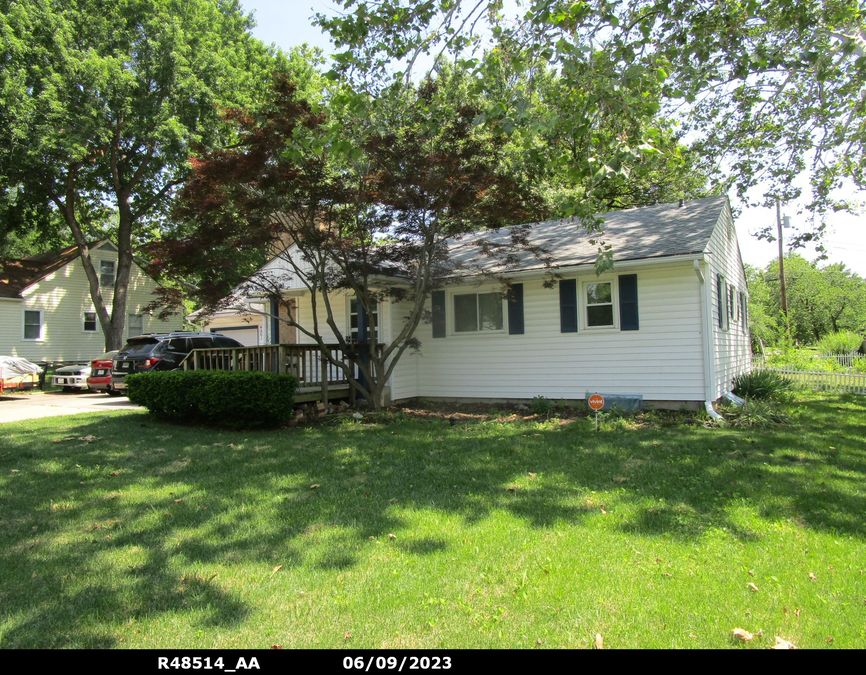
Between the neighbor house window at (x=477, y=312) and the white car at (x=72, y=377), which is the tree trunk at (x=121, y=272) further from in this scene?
the neighbor house window at (x=477, y=312)

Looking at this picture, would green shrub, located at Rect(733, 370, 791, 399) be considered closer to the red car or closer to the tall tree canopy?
the tall tree canopy

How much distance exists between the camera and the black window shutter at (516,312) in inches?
468

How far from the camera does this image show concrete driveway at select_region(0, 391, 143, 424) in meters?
11.7

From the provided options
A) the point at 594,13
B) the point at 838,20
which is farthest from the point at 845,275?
the point at 594,13

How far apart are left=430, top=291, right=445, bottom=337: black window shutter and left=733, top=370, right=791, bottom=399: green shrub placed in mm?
7086

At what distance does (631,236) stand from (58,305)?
2461 cm

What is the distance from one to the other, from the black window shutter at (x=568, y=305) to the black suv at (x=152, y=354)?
8385 millimetres

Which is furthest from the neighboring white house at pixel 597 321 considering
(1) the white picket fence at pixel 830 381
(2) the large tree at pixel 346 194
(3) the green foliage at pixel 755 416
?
(1) the white picket fence at pixel 830 381

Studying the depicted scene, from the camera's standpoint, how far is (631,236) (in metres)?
11.6

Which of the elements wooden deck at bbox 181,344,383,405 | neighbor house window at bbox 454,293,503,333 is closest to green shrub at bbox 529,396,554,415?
neighbor house window at bbox 454,293,503,333

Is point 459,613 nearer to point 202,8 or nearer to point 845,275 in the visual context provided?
point 202,8

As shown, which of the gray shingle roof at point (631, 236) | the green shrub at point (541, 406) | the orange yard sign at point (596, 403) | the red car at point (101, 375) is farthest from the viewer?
the red car at point (101, 375)

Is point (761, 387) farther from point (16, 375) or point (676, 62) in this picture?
point (16, 375)
